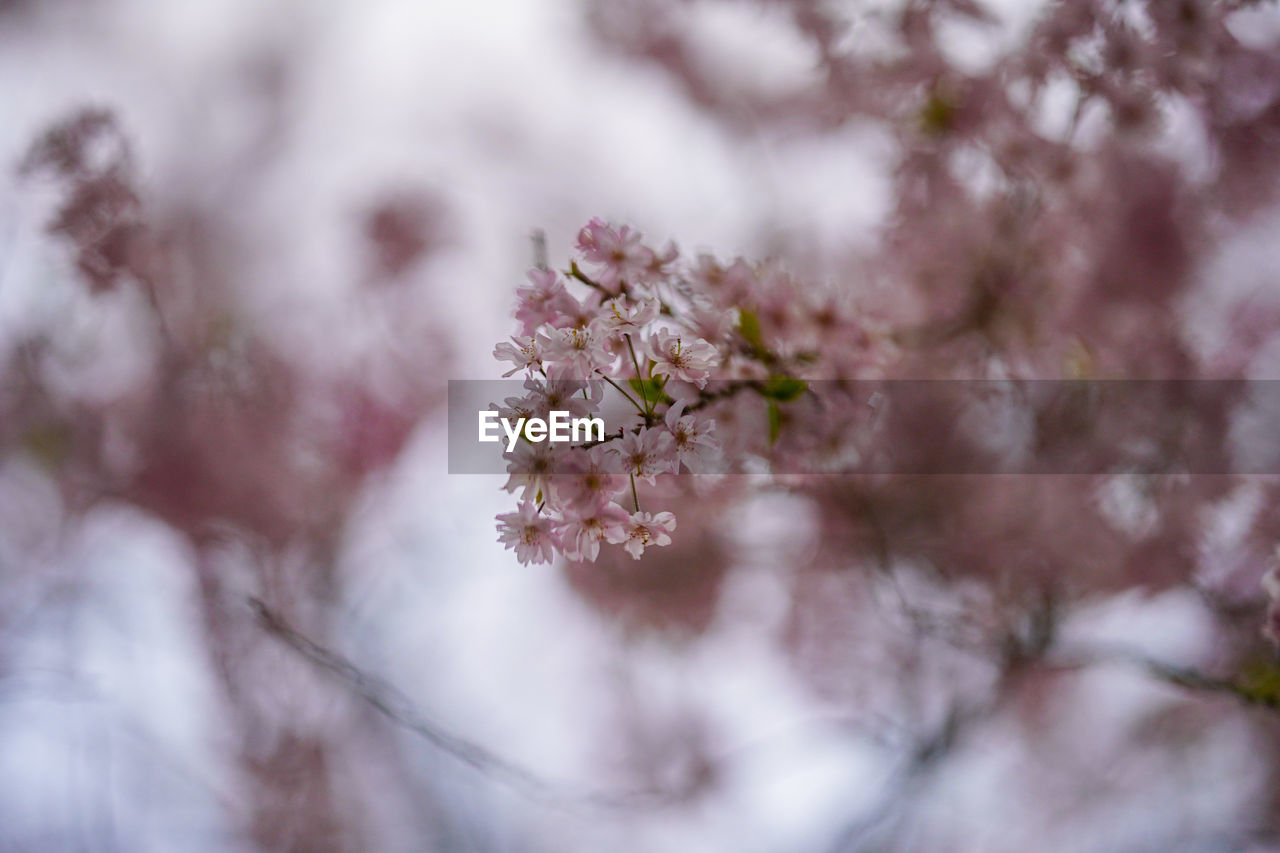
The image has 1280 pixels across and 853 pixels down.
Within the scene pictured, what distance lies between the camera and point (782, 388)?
0.76m

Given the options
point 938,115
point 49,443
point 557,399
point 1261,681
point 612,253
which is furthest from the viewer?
point 49,443

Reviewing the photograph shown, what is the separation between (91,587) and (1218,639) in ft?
8.68

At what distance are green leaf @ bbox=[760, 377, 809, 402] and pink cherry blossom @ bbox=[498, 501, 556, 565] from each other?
11.7 inches

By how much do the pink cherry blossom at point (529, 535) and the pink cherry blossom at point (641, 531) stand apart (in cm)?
5

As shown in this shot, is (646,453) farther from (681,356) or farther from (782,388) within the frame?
(782,388)

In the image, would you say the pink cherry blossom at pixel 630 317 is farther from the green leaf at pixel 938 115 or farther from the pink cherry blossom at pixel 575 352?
the green leaf at pixel 938 115

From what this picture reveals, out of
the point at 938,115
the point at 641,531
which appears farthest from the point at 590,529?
the point at 938,115

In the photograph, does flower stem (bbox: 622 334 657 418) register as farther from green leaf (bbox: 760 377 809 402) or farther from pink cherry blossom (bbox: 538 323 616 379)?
green leaf (bbox: 760 377 809 402)

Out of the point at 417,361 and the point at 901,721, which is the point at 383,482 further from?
the point at 901,721

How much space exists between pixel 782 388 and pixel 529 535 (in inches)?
12.8

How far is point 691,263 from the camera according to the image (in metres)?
0.82

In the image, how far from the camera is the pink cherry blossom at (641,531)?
588mm

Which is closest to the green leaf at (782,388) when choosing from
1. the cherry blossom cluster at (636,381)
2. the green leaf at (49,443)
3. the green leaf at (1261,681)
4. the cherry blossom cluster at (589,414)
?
the cherry blossom cluster at (636,381)

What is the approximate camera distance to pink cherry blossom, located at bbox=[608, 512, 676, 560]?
59cm
